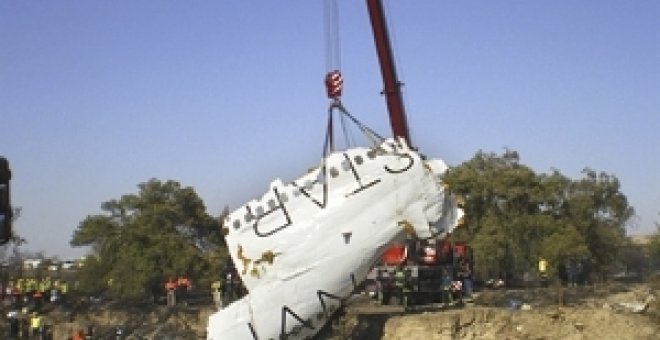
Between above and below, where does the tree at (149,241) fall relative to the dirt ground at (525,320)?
above

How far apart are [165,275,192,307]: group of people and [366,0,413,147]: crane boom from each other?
40.1ft

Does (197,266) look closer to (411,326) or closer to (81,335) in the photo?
(81,335)

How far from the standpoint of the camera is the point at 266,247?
21047 millimetres

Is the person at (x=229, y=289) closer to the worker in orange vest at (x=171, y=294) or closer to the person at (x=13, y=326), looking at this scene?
the worker in orange vest at (x=171, y=294)

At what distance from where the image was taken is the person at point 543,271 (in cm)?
3391

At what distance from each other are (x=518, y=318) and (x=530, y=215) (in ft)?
52.5

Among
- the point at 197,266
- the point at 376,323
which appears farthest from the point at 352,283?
the point at 197,266

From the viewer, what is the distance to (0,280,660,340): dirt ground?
22000 mm

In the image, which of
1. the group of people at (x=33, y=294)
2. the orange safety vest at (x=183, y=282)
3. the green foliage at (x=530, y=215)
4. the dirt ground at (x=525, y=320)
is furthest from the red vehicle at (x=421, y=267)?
the group of people at (x=33, y=294)

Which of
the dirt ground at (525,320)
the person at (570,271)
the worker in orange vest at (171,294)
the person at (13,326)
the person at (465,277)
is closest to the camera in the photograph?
the dirt ground at (525,320)

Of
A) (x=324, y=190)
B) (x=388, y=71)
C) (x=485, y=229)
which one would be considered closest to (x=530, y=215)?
(x=485, y=229)

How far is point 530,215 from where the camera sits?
38.3 m

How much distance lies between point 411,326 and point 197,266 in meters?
18.2

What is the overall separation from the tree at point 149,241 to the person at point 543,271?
14.8 meters
